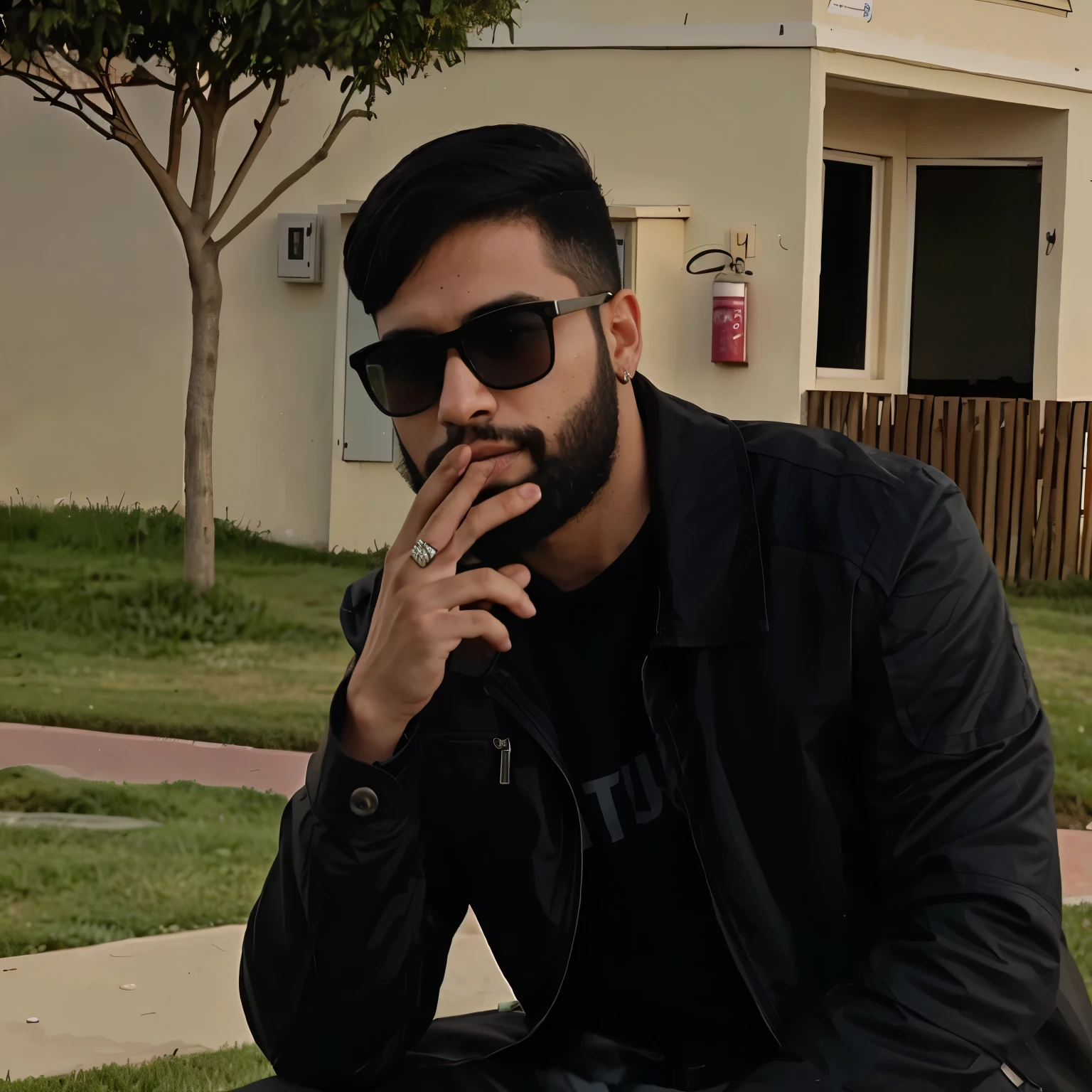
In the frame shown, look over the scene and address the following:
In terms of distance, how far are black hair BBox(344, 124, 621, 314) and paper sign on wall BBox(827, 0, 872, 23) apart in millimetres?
8006

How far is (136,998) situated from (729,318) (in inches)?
256

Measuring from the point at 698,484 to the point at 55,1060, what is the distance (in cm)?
220

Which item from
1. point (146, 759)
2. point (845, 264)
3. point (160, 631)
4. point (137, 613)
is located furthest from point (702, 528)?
point (845, 264)

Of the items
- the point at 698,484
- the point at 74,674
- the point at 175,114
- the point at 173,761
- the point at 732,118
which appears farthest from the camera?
the point at 732,118

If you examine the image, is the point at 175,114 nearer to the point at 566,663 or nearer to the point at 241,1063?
the point at 241,1063

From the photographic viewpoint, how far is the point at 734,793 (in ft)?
5.63

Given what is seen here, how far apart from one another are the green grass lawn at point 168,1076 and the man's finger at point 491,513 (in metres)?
1.68

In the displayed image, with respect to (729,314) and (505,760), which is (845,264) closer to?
(729,314)

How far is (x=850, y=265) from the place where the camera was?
10.5 metres

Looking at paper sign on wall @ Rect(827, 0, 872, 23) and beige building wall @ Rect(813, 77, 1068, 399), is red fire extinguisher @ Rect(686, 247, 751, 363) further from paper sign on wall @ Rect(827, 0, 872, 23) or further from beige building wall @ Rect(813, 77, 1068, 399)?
paper sign on wall @ Rect(827, 0, 872, 23)

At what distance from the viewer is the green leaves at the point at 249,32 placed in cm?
700

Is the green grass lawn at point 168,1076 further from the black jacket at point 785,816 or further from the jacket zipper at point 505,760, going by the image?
the jacket zipper at point 505,760

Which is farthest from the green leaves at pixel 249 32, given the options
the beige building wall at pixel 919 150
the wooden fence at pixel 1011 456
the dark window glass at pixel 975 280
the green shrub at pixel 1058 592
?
the green shrub at pixel 1058 592

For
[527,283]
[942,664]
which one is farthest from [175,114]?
[942,664]
